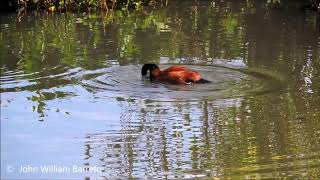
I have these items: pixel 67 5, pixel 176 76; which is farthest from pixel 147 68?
pixel 67 5

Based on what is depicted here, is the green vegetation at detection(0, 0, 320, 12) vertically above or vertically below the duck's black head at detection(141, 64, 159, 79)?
above

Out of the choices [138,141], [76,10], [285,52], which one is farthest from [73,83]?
[76,10]

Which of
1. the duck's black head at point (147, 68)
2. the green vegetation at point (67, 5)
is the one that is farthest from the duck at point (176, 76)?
the green vegetation at point (67, 5)

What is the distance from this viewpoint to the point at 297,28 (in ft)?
54.5

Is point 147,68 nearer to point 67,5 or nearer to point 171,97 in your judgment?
point 171,97

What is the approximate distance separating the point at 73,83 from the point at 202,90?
2152mm

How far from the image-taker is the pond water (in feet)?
24.1

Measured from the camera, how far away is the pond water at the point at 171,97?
24.1ft

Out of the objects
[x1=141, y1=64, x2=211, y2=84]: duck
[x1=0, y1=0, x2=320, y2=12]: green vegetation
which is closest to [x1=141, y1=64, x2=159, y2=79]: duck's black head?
[x1=141, y1=64, x2=211, y2=84]: duck

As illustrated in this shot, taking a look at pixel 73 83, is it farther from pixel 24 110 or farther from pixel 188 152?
pixel 188 152

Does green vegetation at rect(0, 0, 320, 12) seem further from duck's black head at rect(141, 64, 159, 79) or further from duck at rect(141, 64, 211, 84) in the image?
duck at rect(141, 64, 211, 84)

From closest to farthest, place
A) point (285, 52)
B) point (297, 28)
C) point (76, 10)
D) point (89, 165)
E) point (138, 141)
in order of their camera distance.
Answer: point (89, 165)
point (138, 141)
point (285, 52)
point (297, 28)
point (76, 10)

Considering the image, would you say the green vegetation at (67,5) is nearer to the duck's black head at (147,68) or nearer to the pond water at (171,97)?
the pond water at (171,97)

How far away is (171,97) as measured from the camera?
991cm
